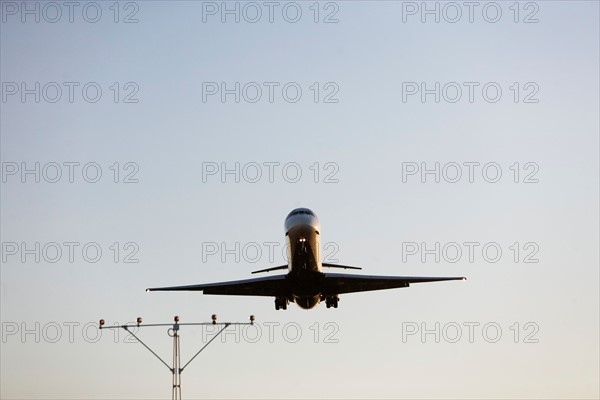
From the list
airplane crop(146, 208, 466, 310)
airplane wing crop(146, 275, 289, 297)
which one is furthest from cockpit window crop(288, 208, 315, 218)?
airplane wing crop(146, 275, 289, 297)

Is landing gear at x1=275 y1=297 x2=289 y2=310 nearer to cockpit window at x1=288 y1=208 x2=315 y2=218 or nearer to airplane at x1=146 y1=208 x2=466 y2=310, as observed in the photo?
airplane at x1=146 y1=208 x2=466 y2=310

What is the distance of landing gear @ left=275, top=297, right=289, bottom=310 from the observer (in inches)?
5008

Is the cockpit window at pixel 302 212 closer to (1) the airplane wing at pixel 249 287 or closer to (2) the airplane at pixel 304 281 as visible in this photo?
(2) the airplane at pixel 304 281

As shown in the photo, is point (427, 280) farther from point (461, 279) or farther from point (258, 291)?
point (258, 291)

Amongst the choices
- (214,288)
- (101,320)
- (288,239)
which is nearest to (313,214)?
→ (288,239)

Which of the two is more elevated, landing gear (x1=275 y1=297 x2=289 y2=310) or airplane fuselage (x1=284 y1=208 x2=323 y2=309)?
airplane fuselage (x1=284 y1=208 x2=323 y2=309)

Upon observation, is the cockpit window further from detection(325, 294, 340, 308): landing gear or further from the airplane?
detection(325, 294, 340, 308): landing gear

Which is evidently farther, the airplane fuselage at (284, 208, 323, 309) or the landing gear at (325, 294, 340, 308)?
the landing gear at (325, 294, 340, 308)

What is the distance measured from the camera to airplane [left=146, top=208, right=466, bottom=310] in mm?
119688

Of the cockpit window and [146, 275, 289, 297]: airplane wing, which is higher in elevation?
the cockpit window

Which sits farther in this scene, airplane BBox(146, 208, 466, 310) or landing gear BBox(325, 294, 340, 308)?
landing gear BBox(325, 294, 340, 308)

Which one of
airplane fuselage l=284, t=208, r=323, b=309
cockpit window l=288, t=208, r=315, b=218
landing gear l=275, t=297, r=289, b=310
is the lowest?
landing gear l=275, t=297, r=289, b=310

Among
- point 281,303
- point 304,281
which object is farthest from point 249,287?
point 304,281

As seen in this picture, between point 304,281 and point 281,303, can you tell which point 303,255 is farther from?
point 281,303
